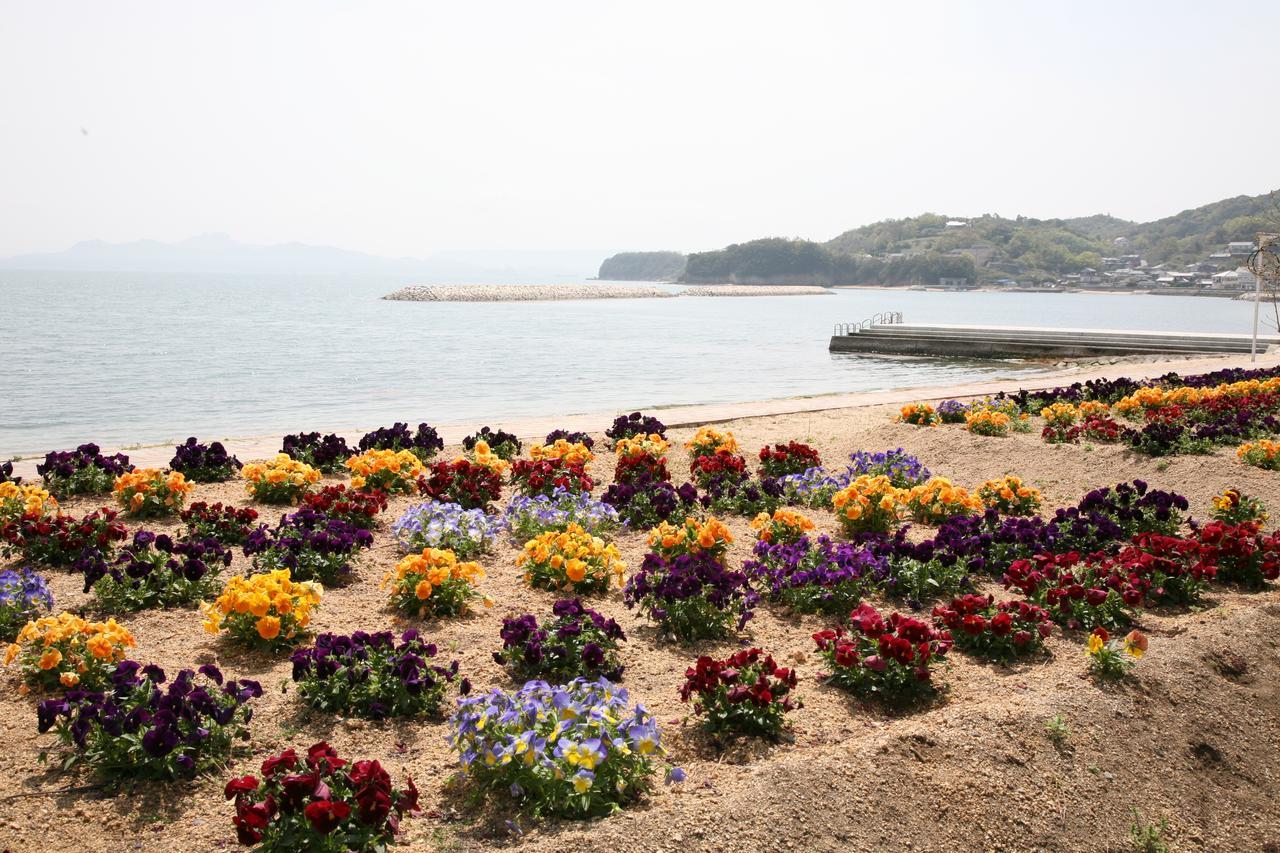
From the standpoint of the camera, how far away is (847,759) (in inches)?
170

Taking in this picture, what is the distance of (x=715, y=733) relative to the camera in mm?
4758

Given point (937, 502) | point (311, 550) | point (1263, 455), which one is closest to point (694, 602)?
point (311, 550)

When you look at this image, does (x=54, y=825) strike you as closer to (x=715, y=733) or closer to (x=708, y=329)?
(x=715, y=733)

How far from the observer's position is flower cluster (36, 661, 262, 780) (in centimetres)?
421

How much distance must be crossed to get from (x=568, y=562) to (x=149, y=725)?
305cm

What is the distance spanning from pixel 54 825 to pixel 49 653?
123cm

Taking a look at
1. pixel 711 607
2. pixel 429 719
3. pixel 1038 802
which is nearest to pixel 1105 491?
pixel 711 607

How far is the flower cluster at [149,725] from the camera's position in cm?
421

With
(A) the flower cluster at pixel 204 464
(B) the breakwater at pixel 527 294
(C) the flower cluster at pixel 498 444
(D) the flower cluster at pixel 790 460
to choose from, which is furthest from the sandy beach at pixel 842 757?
(B) the breakwater at pixel 527 294

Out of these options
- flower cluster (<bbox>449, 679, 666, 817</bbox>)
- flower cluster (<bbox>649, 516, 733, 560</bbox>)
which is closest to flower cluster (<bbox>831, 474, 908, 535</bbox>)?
flower cluster (<bbox>649, 516, 733, 560</bbox>)

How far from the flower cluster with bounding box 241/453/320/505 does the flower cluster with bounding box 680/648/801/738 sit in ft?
18.7

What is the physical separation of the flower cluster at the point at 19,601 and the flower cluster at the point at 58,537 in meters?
1.12

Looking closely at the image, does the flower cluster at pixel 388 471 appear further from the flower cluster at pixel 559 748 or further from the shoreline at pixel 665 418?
the flower cluster at pixel 559 748

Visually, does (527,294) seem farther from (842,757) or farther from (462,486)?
(842,757)
